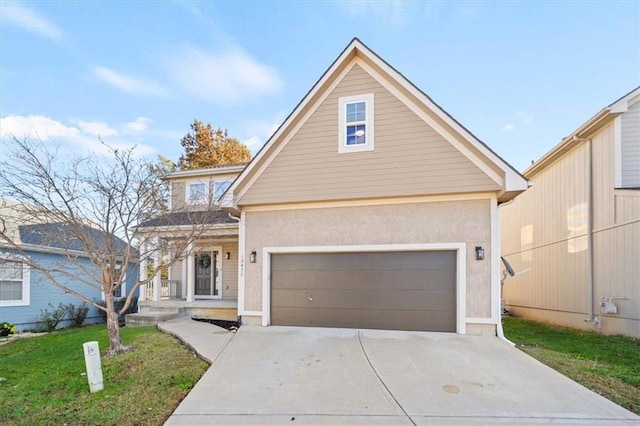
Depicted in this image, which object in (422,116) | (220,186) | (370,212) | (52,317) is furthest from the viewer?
(220,186)

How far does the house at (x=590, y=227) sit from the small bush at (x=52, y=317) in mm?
18084

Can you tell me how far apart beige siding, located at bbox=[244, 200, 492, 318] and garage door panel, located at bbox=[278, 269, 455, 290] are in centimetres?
61

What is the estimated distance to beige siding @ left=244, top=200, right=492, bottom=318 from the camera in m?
7.62

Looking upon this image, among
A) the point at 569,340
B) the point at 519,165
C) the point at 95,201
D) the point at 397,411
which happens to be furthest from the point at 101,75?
the point at 519,165

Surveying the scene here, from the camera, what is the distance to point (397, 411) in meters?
4.19

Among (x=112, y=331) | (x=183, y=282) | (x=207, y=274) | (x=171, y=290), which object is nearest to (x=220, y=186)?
(x=207, y=274)

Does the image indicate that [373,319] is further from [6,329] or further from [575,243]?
[6,329]

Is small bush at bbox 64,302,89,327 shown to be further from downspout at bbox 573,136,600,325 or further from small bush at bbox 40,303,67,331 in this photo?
downspout at bbox 573,136,600,325

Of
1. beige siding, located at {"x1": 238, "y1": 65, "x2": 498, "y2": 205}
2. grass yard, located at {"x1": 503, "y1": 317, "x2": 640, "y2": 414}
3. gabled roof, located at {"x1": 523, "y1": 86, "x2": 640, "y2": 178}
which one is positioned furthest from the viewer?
gabled roof, located at {"x1": 523, "y1": 86, "x2": 640, "y2": 178}

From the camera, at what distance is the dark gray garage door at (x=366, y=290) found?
7.92 meters

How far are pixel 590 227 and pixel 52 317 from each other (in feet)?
61.4

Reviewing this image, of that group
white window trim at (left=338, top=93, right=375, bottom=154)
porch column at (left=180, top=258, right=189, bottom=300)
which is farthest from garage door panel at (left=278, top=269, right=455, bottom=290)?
porch column at (left=180, top=258, right=189, bottom=300)

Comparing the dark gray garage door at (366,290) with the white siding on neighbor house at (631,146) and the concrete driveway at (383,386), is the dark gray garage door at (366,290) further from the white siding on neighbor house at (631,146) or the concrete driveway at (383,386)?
the white siding on neighbor house at (631,146)

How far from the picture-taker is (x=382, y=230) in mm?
8203
